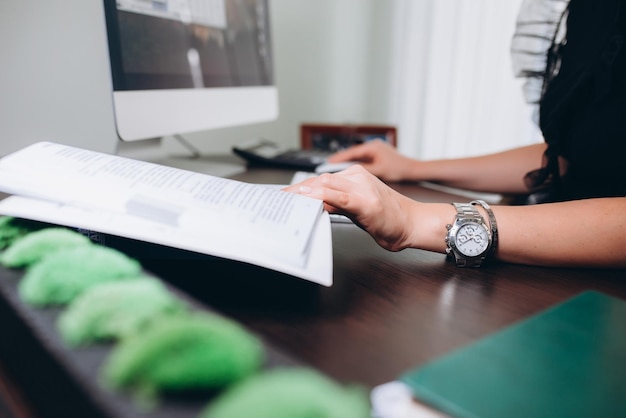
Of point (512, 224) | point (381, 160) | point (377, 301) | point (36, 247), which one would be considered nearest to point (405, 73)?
point (381, 160)

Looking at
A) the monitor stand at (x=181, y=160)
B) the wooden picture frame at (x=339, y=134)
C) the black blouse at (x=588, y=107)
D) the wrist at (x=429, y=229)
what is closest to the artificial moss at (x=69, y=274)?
the wrist at (x=429, y=229)

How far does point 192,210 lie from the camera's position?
0.35 metres

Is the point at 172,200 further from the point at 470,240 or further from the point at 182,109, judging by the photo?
the point at 182,109

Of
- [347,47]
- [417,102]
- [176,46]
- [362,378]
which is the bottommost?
[362,378]

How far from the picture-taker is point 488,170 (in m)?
0.88

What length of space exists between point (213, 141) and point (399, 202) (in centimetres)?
87

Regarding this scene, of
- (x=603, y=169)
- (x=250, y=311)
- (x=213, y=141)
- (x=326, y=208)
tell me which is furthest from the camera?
(x=213, y=141)

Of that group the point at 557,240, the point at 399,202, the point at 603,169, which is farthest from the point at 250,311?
the point at 603,169

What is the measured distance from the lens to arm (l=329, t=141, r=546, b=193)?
87 centimetres

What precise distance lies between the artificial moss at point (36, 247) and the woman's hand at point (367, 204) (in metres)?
0.22

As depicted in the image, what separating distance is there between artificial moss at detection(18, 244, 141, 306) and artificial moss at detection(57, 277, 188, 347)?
16 millimetres

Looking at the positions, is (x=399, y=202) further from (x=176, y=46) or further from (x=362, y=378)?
(x=176, y=46)

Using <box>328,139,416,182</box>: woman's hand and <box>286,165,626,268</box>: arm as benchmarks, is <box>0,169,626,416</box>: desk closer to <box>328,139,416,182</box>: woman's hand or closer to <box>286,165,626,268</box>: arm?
<box>286,165,626,268</box>: arm

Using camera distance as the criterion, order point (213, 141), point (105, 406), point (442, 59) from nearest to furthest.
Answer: point (105, 406)
point (213, 141)
point (442, 59)
